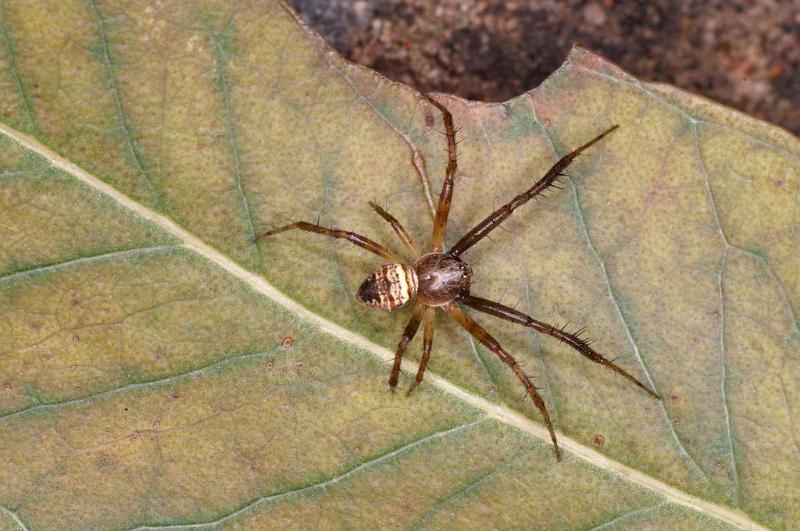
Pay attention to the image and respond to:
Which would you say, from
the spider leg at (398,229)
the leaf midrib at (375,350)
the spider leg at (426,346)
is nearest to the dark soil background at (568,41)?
the spider leg at (398,229)

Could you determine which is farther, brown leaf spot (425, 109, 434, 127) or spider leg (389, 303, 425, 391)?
brown leaf spot (425, 109, 434, 127)

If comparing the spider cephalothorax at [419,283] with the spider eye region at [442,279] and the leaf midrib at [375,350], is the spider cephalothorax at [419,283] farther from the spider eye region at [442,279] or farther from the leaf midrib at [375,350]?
the leaf midrib at [375,350]

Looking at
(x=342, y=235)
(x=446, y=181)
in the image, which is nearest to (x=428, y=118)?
(x=446, y=181)

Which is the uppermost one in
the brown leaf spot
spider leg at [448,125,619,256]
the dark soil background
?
the dark soil background

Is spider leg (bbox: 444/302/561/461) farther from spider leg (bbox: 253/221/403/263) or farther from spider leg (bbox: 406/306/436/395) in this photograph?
spider leg (bbox: 253/221/403/263)

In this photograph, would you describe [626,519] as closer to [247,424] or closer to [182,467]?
[247,424]

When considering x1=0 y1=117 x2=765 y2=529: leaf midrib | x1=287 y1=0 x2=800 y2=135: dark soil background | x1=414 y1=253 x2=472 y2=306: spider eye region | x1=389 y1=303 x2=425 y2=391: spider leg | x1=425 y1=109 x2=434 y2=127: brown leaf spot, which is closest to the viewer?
x1=0 y1=117 x2=765 y2=529: leaf midrib

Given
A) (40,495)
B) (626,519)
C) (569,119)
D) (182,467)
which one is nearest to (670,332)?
(626,519)

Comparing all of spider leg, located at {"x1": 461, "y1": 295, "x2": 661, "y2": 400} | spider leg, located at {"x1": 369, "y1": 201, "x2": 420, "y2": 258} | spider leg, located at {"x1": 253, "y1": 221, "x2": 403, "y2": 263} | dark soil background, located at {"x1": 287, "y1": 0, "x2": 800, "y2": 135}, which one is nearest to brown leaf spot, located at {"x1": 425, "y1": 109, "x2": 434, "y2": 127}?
spider leg, located at {"x1": 369, "y1": 201, "x2": 420, "y2": 258}
